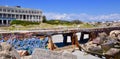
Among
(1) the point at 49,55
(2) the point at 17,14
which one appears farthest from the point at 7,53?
(2) the point at 17,14

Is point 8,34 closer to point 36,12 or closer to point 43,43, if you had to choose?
point 43,43

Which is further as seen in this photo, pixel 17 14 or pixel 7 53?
pixel 17 14

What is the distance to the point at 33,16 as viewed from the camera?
151 meters

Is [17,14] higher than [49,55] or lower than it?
higher

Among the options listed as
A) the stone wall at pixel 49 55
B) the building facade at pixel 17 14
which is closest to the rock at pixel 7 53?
the stone wall at pixel 49 55

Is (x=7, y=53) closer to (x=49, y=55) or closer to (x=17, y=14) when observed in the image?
(x=49, y=55)

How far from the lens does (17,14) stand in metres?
138

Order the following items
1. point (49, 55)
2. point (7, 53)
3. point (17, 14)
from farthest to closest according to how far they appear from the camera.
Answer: point (17, 14), point (7, 53), point (49, 55)

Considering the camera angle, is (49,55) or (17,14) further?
(17,14)

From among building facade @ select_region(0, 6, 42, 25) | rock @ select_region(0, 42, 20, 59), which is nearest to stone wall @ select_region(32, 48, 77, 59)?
rock @ select_region(0, 42, 20, 59)

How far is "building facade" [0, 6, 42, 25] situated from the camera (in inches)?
5069

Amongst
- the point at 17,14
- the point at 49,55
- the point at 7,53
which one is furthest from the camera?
the point at 17,14

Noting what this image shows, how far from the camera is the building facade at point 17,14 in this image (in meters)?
129

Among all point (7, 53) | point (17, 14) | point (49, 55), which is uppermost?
point (17, 14)
